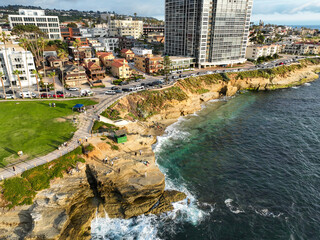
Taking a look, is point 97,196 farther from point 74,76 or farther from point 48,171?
point 74,76

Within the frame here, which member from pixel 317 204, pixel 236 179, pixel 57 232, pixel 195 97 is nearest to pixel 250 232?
pixel 236 179

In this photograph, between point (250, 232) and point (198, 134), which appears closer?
point (250, 232)

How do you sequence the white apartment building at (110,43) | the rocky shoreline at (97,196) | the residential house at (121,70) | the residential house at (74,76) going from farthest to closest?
the white apartment building at (110,43) → the residential house at (121,70) → the residential house at (74,76) → the rocky shoreline at (97,196)

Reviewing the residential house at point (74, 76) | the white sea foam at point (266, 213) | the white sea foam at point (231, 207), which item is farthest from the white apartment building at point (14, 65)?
the white sea foam at point (266, 213)

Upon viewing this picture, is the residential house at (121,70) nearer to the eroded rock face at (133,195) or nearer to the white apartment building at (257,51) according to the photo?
the eroded rock face at (133,195)

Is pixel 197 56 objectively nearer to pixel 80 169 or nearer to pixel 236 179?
pixel 236 179

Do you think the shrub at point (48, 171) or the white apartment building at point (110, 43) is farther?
the white apartment building at point (110, 43)

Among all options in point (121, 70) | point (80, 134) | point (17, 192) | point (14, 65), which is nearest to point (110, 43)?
point (121, 70)
